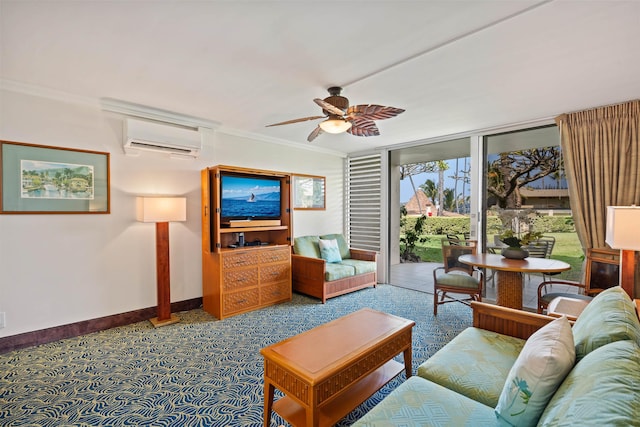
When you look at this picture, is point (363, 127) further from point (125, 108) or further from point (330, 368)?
point (125, 108)

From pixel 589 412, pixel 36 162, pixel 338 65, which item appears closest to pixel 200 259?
pixel 36 162

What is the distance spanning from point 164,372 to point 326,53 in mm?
2815

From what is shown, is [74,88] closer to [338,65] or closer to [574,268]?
[338,65]

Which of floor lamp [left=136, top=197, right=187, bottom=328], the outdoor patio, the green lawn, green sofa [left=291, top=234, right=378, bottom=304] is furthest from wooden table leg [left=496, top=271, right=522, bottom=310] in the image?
floor lamp [left=136, top=197, right=187, bottom=328]

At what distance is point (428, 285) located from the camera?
16.5 feet

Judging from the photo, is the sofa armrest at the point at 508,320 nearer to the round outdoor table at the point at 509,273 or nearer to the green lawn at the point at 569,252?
the round outdoor table at the point at 509,273

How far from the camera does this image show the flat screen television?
3817mm

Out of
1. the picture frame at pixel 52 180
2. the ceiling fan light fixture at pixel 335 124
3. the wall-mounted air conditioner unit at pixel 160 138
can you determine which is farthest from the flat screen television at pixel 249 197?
the ceiling fan light fixture at pixel 335 124

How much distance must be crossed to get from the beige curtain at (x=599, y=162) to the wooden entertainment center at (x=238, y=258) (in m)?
3.55

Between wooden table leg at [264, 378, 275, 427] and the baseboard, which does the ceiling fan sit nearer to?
wooden table leg at [264, 378, 275, 427]

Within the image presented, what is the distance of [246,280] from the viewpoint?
377cm

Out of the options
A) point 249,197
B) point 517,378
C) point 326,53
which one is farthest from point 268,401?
point 249,197

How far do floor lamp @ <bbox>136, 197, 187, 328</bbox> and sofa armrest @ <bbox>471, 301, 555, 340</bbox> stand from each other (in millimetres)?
3132

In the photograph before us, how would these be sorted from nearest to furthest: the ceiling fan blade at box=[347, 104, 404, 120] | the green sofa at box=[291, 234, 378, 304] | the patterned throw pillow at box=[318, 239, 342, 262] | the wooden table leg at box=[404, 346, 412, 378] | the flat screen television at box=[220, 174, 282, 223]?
the wooden table leg at box=[404, 346, 412, 378], the ceiling fan blade at box=[347, 104, 404, 120], the flat screen television at box=[220, 174, 282, 223], the green sofa at box=[291, 234, 378, 304], the patterned throw pillow at box=[318, 239, 342, 262]
